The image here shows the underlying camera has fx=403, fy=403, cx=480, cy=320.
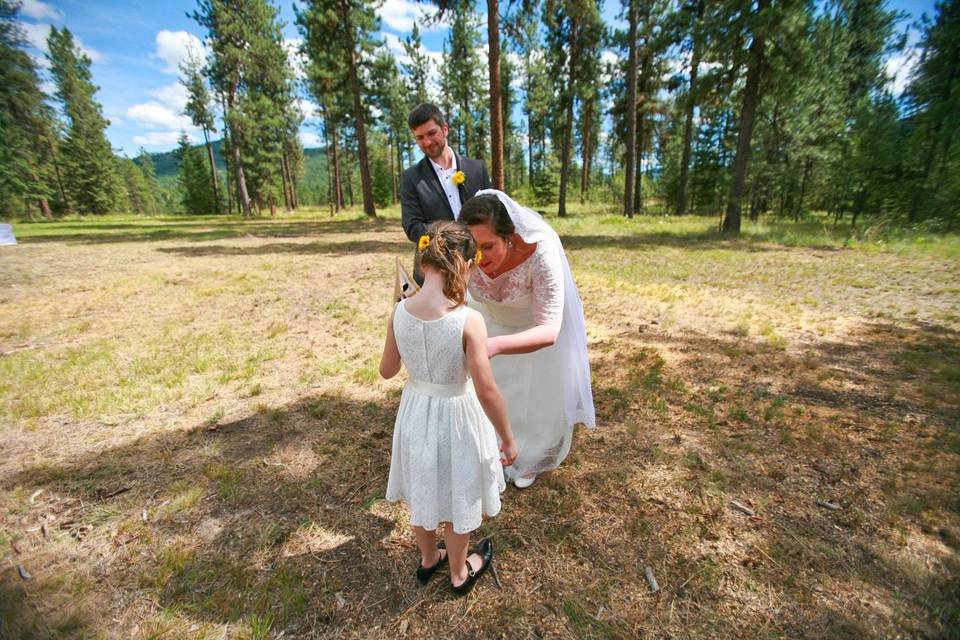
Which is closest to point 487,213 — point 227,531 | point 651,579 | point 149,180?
point 651,579

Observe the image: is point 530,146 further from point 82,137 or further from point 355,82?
point 82,137

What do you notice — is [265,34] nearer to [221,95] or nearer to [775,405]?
[221,95]

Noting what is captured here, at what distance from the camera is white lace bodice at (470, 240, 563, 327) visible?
2.50 metres

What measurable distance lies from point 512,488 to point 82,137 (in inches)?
2347

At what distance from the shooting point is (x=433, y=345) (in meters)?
1.78

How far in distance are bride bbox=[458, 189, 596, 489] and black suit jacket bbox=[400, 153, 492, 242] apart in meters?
0.85

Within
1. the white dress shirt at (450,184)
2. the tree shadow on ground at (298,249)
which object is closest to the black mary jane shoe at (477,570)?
the white dress shirt at (450,184)

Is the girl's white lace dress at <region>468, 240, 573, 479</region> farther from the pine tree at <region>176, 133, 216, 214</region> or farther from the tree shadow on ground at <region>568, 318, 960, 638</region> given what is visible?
the pine tree at <region>176, 133, 216, 214</region>

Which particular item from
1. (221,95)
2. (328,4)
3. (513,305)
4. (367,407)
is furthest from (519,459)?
(221,95)

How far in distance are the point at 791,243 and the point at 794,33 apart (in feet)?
20.8

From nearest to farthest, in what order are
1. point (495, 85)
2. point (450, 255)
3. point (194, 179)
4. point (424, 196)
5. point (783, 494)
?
point (450, 255) < point (783, 494) < point (424, 196) < point (495, 85) < point (194, 179)

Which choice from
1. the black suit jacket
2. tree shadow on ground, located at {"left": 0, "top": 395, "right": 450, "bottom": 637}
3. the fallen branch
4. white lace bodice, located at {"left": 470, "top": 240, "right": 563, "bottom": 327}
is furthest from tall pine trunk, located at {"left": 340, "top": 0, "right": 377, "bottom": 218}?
the fallen branch

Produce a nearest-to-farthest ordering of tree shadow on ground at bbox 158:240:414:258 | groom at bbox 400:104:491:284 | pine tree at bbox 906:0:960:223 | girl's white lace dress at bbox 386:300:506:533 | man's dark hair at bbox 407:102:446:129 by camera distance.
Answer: girl's white lace dress at bbox 386:300:506:533 < man's dark hair at bbox 407:102:446:129 < groom at bbox 400:104:491:284 < tree shadow on ground at bbox 158:240:414:258 < pine tree at bbox 906:0:960:223

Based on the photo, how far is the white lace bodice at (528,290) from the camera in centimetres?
250
